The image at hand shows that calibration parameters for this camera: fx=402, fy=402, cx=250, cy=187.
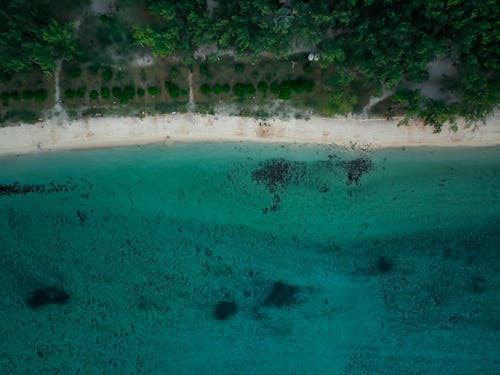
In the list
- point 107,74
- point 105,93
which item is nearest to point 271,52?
point 107,74

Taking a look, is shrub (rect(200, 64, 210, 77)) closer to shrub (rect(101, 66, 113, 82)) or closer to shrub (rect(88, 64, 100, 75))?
shrub (rect(101, 66, 113, 82))

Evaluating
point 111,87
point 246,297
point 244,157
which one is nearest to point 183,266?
point 246,297

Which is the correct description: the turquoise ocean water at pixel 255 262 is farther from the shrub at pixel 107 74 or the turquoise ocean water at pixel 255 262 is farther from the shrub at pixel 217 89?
the shrub at pixel 107 74

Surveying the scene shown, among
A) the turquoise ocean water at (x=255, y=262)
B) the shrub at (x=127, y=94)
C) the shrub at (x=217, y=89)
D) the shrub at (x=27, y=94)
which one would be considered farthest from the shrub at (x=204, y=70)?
the shrub at (x=27, y=94)

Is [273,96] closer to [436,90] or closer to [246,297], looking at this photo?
[436,90]

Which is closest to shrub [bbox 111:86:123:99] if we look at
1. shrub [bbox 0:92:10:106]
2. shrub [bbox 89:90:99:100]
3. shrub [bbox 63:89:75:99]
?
shrub [bbox 89:90:99:100]

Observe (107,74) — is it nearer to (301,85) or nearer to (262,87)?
(262,87)
